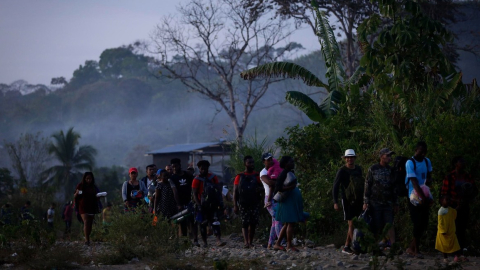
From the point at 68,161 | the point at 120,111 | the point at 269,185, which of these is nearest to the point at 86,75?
the point at 120,111

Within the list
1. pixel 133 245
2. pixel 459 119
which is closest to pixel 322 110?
pixel 459 119

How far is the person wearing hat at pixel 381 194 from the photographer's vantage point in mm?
8773

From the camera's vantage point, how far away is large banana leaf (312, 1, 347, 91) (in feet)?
52.4

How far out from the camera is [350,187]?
9.12 meters

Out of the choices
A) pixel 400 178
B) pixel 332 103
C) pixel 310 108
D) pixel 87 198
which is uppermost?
pixel 332 103

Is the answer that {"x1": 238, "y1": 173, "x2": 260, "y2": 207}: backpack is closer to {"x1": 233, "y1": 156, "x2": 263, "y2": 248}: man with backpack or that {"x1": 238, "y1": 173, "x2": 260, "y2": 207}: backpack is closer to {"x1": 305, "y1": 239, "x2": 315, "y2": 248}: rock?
A: {"x1": 233, "y1": 156, "x2": 263, "y2": 248}: man with backpack

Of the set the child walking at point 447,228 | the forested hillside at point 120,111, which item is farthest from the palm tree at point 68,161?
the forested hillside at point 120,111

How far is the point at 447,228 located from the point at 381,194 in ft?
3.43

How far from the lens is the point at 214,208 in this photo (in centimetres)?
1085

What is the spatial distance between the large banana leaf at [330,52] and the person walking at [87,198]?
7.06 m

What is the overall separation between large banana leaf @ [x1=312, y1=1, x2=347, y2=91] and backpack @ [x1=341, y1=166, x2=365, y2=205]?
22.1 feet

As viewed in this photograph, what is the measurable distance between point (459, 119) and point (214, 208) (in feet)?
15.3

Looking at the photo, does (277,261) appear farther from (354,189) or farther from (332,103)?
(332,103)

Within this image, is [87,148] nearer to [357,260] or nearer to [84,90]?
→ [357,260]
